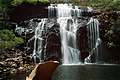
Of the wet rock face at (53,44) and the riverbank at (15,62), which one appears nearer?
the riverbank at (15,62)

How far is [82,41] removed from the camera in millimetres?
26688

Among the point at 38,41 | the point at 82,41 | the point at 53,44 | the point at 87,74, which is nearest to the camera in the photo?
the point at 87,74

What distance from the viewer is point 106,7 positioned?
95.1 ft

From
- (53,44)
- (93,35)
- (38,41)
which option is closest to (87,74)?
(53,44)

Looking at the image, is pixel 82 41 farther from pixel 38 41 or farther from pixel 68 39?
pixel 38 41

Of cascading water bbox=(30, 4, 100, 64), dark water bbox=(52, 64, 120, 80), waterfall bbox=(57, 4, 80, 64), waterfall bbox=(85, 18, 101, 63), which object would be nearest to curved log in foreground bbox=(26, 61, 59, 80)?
dark water bbox=(52, 64, 120, 80)

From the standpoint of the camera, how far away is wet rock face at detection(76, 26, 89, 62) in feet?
85.5

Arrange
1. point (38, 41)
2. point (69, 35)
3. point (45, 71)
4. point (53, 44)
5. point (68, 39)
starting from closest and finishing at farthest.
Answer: point (45, 71), point (53, 44), point (38, 41), point (68, 39), point (69, 35)

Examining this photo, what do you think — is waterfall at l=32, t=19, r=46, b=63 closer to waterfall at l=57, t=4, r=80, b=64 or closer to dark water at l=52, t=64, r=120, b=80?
waterfall at l=57, t=4, r=80, b=64

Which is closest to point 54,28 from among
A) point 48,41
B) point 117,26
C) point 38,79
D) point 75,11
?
point 48,41

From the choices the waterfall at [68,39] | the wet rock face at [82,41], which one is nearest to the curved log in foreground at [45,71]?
the waterfall at [68,39]

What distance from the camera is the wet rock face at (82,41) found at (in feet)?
85.5

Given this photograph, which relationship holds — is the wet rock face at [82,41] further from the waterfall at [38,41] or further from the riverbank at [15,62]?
the riverbank at [15,62]

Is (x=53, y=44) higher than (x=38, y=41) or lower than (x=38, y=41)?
lower
